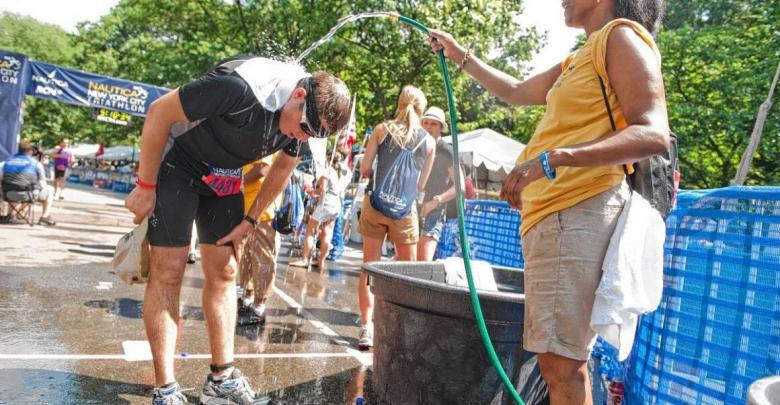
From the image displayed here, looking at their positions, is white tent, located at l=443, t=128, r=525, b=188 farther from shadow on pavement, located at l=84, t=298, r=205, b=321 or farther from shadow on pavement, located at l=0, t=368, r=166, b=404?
shadow on pavement, located at l=0, t=368, r=166, b=404

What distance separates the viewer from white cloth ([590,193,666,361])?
170 centimetres

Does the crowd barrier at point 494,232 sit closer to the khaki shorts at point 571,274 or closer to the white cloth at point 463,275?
the white cloth at point 463,275

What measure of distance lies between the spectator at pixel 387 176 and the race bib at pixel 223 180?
151 centimetres

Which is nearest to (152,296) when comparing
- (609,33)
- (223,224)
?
(223,224)

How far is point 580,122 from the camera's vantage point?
6.32ft

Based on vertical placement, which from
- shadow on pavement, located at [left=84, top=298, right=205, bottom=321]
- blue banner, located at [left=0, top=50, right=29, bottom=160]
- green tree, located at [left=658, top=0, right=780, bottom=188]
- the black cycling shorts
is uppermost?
green tree, located at [left=658, top=0, right=780, bottom=188]

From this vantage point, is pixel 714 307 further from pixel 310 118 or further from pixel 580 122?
pixel 310 118

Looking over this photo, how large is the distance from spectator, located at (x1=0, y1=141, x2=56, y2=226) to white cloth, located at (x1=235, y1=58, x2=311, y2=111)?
9.50m

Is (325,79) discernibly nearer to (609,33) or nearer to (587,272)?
(609,33)

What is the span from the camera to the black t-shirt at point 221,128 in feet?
8.02

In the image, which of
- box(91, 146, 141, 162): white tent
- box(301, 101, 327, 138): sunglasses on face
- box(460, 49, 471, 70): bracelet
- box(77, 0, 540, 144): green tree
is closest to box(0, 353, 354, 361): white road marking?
box(301, 101, 327, 138): sunglasses on face

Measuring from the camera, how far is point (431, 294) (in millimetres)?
2625

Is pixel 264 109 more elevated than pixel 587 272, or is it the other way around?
pixel 264 109

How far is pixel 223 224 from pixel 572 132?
190 centimetres
